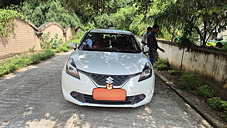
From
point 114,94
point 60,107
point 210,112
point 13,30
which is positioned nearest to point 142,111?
point 114,94

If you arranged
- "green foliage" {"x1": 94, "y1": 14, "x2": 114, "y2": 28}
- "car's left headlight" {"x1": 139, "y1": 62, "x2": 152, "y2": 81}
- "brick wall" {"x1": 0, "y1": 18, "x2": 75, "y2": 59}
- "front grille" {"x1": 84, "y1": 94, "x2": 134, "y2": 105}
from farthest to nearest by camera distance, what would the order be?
"green foliage" {"x1": 94, "y1": 14, "x2": 114, "y2": 28} → "brick wall" {"x1": 0, "y1": 18, "x2": 75, "y2": 59} → "car's left headlight" {"x1": 139, "y1": 62, "x2": 152, "y2": 81} → "front grille" {"x1": 84, "y1": 94, "x2": 134, "y2": 105}

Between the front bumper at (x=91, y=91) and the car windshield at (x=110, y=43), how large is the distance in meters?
1.16

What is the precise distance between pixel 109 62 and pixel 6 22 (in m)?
6.74

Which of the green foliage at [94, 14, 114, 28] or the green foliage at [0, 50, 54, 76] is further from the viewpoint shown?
the green foliage at [94, 14, 114, 28]

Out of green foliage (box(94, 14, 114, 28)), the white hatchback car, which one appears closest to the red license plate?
the white hatchback car

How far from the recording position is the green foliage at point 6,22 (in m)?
6.85

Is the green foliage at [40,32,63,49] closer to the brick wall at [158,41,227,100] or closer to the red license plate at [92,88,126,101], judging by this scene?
the brick wall at [158,41,227,100]

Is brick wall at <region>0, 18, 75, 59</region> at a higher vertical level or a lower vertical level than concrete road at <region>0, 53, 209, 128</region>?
higher

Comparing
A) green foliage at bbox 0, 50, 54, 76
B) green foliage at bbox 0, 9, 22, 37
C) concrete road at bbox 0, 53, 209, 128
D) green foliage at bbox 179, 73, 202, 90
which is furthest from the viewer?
green foliage at bbox 0, 9, 22, 37

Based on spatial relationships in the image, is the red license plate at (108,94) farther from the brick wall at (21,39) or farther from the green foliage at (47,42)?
the green foliage at (47,42)

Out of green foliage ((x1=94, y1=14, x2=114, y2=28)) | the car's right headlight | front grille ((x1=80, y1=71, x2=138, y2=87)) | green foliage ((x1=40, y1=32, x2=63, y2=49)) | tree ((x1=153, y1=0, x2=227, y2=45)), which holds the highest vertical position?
green foliage ((x1=94, y1=14, x2=114, y2=28))

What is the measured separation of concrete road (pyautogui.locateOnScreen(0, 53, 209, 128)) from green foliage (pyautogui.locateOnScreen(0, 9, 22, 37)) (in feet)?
14.1

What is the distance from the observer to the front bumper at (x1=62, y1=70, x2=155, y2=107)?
2.66 metres

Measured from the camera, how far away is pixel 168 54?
7.00m
